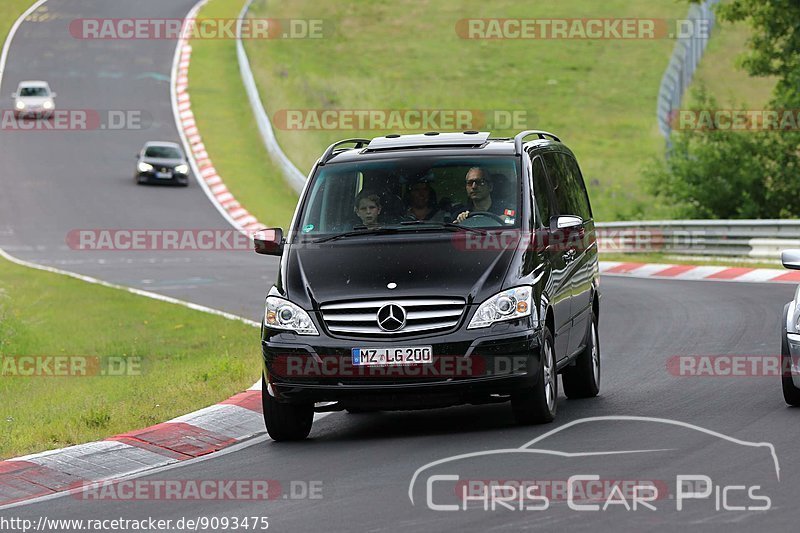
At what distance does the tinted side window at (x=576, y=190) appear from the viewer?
43.5 ft

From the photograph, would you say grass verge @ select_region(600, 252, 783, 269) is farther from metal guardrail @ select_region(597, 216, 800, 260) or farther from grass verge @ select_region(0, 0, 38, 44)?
grass verge @ select_region(0, 0, 38, 44)

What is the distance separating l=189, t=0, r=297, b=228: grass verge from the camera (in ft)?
140

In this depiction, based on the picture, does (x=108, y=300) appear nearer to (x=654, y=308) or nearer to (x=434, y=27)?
(x=654, y=308)

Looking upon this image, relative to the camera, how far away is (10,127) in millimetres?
53125

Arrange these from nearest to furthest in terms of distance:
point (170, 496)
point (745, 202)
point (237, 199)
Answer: point (170, 496)
point (745, 202)
point (237, 199)

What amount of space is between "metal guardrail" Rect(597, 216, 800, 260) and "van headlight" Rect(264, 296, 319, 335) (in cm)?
1822

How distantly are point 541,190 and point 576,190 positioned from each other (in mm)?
1697

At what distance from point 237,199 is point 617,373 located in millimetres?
29267

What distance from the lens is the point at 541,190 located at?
38.9ft

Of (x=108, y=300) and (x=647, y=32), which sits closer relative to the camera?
(x=108, y=300)

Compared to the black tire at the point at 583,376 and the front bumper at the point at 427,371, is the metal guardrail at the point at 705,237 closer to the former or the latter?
the black tire at the point at 583,376

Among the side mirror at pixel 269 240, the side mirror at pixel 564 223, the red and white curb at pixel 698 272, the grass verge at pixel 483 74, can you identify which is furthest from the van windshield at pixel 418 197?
the grass verge at pixel 483 74

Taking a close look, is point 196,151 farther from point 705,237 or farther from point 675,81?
point 705,237

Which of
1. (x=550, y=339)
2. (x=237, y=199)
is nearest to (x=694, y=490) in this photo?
(x=550, y=339)
